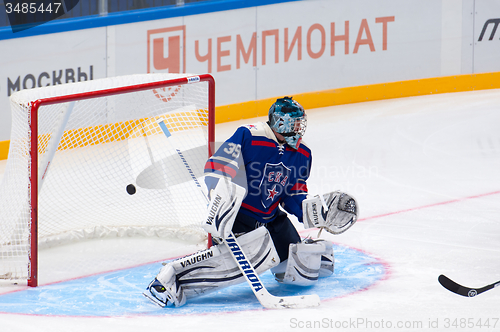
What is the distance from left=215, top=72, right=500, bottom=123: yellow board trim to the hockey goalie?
12.2ft

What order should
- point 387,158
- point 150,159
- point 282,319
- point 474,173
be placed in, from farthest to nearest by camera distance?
point 387,158
point 474,173
point 150,159
point 282,319

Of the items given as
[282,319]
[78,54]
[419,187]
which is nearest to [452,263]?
[282,319]

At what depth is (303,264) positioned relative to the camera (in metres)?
3.48

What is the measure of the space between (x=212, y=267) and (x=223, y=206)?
287 mm

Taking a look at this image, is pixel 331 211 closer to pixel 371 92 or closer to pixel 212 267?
pixel 212 267

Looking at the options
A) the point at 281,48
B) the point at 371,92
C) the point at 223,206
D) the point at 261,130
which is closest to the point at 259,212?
the point at 223,206

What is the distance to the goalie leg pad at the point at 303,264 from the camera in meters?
3.47

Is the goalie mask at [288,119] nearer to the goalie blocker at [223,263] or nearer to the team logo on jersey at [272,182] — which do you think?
the team logo on jersey at [272,182]

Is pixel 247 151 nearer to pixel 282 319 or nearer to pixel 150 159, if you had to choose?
pixel 282 319

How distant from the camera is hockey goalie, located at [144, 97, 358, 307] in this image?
326cm

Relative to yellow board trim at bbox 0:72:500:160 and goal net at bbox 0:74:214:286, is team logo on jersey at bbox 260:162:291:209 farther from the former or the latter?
yellow board trim at bbox 0:72:500:160

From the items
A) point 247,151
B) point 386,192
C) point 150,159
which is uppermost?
point 247,151

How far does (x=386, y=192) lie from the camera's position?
17.2ft

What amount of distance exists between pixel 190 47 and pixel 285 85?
1.05 m
